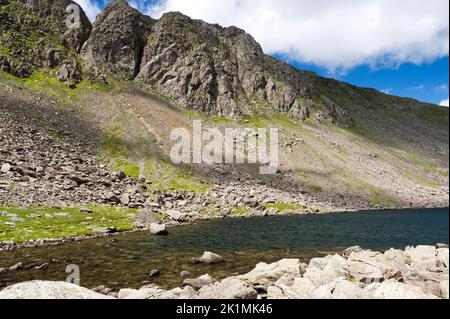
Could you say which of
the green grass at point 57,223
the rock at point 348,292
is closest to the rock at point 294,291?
the rock at point 348,292

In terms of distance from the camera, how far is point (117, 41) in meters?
148

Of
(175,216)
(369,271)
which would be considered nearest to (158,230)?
(175,216)

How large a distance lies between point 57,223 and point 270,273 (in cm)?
3221

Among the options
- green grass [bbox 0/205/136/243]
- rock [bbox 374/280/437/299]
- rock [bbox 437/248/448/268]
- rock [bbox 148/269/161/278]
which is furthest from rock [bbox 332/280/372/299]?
green grass [bbox 0/205/136/243]

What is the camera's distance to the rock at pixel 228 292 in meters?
18.8

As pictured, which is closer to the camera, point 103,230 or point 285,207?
point 103,230

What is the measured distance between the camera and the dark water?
27828 millimetres

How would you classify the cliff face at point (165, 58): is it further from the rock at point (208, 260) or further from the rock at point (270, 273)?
the rock at point (270, 273)

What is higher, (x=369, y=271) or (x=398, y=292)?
(x=398, y=292)

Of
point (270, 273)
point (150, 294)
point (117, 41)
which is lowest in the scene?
point (270, 273)

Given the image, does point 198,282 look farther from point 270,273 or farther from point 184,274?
point 270,273

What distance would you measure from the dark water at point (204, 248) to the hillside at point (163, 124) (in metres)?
14.7
